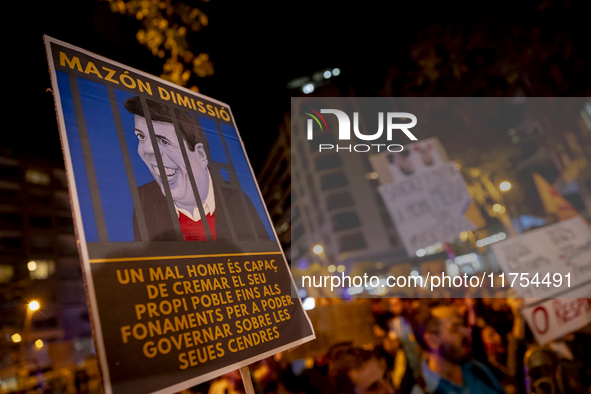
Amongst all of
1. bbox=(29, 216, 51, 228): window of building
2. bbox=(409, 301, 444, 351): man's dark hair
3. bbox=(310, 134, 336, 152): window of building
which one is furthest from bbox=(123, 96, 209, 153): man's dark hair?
bbox=(29, 216, 51, 228): window of building

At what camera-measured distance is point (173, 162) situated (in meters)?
1.67

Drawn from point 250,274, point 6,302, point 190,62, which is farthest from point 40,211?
point 250,274

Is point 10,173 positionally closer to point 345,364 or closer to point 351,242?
point 351,242

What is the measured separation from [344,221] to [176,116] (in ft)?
168

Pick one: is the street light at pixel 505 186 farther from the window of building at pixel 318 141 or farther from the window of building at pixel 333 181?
the window of building at pixel 333 181

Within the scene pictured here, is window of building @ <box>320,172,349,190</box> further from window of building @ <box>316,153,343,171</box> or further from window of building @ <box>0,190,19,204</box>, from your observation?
window of building @ <box>0,190,19,204</box>

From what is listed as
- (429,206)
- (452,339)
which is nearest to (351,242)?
(429,206)

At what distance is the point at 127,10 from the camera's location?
11.7 ft

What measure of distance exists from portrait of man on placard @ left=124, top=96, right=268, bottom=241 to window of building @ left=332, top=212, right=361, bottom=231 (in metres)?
50.5

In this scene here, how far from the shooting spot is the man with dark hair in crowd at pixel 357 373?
3424 millimetres

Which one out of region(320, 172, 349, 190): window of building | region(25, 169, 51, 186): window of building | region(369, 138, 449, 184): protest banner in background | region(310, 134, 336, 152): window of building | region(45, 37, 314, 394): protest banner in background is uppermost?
region(25, 169, 51, 186): window of building

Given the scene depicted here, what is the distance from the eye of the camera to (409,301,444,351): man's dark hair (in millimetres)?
3777

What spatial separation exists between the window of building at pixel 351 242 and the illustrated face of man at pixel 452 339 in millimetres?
48976

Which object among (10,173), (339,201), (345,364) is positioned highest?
(10,173)
